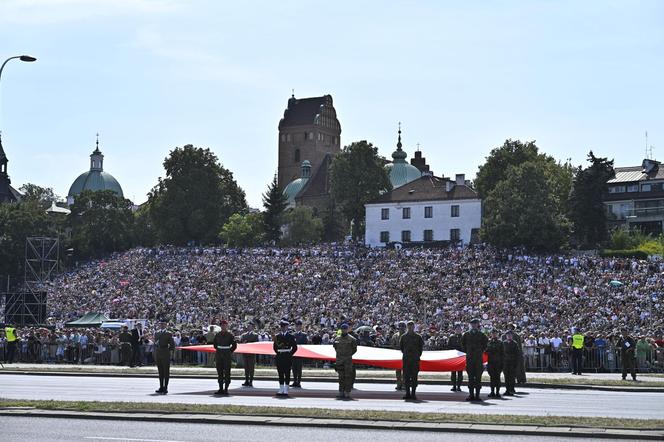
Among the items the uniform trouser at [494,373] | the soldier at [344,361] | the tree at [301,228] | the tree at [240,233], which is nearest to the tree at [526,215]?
the tree at [301,228]

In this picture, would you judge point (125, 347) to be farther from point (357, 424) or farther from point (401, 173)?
point (401, 173)

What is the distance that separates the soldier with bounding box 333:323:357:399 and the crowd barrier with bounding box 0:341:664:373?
622 inches

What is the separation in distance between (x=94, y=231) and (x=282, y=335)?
91.2m

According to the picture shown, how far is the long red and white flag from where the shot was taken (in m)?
29.7

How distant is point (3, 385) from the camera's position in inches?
1227

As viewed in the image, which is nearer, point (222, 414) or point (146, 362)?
point (222, 414)

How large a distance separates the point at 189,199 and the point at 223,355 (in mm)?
84063

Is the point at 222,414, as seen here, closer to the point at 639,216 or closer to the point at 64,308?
the point at 64,308

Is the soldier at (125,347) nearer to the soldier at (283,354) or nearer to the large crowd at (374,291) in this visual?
the large crowd at (374,291)

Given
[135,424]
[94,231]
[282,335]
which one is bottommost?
[135,424]

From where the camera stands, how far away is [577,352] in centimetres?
3922

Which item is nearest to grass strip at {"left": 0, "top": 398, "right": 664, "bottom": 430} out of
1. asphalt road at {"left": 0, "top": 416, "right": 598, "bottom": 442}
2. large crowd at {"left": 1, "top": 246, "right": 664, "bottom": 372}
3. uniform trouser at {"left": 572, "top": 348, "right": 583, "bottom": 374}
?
asphalt road at {"left": 0, "top": 416, "right": 598, "bottom": 442}

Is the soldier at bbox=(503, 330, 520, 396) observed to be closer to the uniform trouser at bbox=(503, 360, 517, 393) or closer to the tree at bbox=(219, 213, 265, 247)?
the uniform trouser at bbox=(503, 360, 517, 393)

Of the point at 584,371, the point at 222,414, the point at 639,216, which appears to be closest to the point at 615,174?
the point at 639,216
